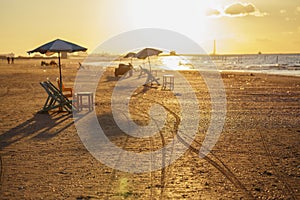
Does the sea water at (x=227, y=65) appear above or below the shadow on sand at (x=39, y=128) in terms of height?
above

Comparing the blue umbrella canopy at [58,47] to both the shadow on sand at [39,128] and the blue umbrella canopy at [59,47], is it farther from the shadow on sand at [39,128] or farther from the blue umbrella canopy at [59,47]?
the shadow on sand at [39,128]

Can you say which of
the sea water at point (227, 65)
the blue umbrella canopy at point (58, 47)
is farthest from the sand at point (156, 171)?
the sea water at point (227, 65)

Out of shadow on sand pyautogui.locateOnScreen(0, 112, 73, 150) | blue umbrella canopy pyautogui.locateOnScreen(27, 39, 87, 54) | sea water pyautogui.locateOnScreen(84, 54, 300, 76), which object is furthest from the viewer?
sea water pyautogui.locateOnScreen(84, 54, 300, 76)

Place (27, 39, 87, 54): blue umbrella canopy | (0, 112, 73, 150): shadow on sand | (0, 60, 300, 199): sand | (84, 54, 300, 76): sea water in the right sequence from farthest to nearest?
(84, 54, 300, 76): sea water, (27, 39, 87, 54): blue umbrella canopy, (0, 112, 73, 150): shadow on sand, (0, 60, 300, 199): sand

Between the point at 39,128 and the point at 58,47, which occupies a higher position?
the point at 58,47

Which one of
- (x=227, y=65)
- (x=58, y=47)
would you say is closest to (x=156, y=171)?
(x=58, y=47)

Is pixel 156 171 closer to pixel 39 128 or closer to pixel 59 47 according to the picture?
pixel 39 128

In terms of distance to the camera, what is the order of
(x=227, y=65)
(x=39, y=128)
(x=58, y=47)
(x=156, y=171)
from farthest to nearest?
(x=227, y=65)
(x=58, y=47)
(x=39, y=128)
(x=156, y=171)

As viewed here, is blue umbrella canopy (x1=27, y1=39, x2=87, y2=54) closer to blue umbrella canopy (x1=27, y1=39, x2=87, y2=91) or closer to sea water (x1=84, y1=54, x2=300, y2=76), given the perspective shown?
blue umbrella canopy (x1=27, y1=39, x2=87, y2=91)

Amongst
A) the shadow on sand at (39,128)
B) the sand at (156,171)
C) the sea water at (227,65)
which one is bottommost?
the sand at (156,171)

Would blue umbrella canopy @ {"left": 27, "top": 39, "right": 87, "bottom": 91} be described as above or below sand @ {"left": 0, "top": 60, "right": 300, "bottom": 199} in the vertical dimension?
above

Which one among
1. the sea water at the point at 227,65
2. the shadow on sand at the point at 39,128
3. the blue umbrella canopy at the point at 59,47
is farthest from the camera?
the sea water at the point at 227,65

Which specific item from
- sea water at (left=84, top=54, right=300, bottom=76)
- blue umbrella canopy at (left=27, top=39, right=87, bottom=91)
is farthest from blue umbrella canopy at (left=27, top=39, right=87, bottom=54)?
sea water at (left=84, top=54, right=300, bottom=76)

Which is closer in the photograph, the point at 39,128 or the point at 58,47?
the point at 39,128
